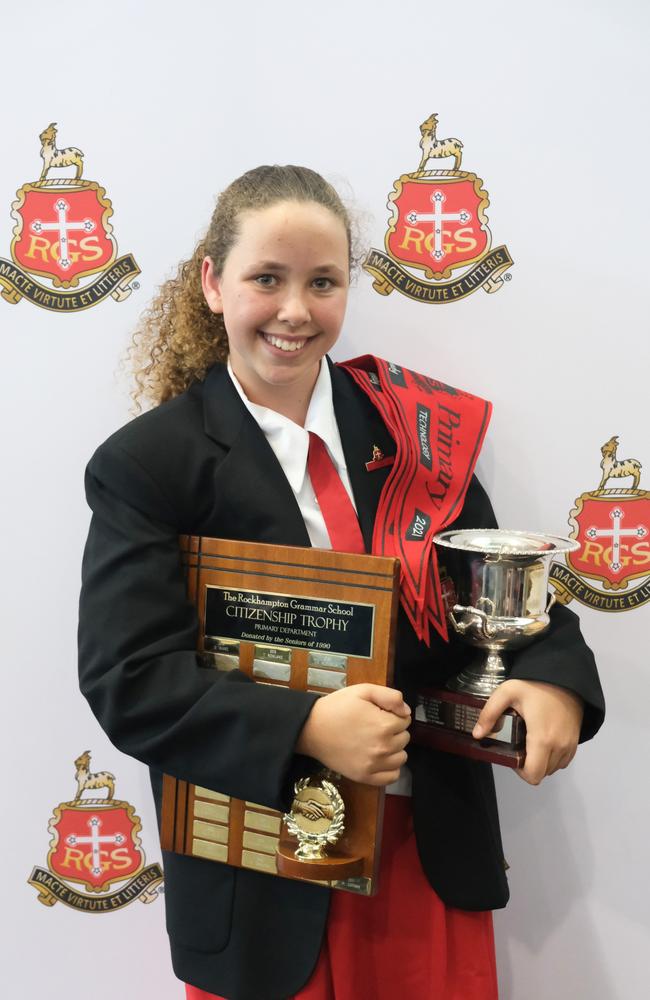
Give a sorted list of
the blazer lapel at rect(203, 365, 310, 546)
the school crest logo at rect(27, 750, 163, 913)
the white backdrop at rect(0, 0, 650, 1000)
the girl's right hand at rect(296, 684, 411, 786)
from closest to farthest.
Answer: the girl's right hand at rect(296, 684, 411, 786) → the blazer lapel at rect(203, 365, 310, 546) → the white backdrop at rect(0, 0, 650, 1000) → the school crest logo at rect(27, 750, 163, 913)

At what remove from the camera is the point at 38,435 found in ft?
4.16

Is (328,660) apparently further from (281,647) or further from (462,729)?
(462,729)

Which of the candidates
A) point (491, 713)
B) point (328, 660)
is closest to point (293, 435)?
point (328, 660)

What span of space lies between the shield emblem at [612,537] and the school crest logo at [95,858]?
78 centimetres

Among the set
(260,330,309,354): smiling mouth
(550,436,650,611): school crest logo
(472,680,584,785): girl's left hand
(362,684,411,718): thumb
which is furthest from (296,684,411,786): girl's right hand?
(550,436,650,611): school crest logo

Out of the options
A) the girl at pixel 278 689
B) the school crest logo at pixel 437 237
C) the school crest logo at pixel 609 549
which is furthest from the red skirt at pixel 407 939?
the school crest logo at pixel 437 237

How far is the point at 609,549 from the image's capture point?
4.10ft

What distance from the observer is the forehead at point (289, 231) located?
36.2 inches

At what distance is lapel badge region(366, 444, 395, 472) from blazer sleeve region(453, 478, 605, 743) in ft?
0.86

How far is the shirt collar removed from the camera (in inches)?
Result: 39.0

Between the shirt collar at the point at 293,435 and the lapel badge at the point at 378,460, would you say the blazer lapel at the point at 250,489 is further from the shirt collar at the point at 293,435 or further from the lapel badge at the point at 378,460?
the lapel badge at the point at 378,460

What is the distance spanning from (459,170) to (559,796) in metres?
0.92

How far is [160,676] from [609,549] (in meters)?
0.70

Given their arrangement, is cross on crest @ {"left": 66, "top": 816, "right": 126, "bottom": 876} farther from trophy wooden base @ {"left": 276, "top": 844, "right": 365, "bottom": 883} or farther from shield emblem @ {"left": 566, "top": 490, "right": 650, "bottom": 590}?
shield emblem @ {"left": 566, "top": 490, "right": 650, "bottom": 590}
